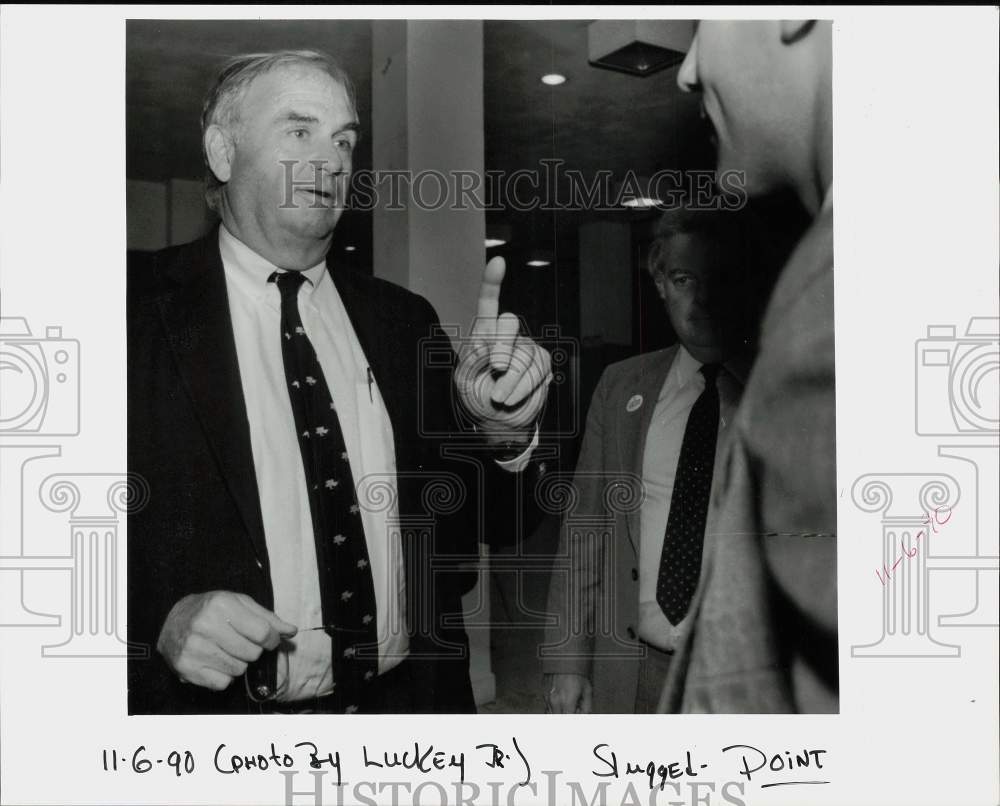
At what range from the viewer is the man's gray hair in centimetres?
257

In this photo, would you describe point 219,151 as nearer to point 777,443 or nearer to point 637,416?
point 637,416

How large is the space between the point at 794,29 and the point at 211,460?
1.81 meters

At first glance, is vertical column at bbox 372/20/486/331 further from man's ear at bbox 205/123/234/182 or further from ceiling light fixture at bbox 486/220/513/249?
man's ear at bbox 205/123/234/182

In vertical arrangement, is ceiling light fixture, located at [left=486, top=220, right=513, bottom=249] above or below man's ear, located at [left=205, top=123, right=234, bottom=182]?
below

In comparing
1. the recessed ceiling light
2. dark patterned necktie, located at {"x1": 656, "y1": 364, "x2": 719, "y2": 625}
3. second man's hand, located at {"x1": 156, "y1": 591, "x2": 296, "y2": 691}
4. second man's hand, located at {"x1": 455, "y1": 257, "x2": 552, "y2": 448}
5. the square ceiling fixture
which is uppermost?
the square ceiling fixture

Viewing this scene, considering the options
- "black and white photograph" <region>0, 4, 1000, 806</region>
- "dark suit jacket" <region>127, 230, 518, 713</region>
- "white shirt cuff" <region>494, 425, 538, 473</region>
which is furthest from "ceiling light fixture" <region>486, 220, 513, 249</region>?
"white shirt cuff" <region>494, 425, 538, 473</region>

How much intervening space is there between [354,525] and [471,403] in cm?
42

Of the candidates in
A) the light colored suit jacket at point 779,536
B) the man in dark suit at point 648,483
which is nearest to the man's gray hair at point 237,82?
the man in dark suit at point 648,483

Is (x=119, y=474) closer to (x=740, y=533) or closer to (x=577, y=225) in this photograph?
(x=577, y=225)

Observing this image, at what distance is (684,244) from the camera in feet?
8.52

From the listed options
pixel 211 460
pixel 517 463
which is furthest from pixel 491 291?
pixel 211 460

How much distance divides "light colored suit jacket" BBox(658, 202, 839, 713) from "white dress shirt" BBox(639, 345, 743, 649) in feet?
0.16

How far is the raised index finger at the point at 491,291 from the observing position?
2564 millimetres

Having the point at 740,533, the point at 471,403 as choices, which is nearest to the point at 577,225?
the point at 471,403
